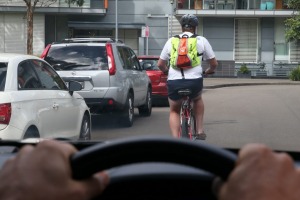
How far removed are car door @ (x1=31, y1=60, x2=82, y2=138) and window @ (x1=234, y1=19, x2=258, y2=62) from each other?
31.1 meters

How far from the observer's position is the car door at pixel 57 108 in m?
8.44

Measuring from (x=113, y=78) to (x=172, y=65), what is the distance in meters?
4.09

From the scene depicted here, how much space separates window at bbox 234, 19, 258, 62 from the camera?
39.8 meters

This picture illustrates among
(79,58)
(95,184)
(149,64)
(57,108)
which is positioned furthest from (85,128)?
(95,184)

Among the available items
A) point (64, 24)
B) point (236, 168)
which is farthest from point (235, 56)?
point (236, 168)

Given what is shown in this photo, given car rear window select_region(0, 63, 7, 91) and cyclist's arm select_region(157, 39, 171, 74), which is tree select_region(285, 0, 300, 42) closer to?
cyclist's arm select_region(157, 39, 171, 74)

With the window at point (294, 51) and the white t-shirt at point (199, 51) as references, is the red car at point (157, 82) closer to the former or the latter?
the white t-shirt at point (199, 51)

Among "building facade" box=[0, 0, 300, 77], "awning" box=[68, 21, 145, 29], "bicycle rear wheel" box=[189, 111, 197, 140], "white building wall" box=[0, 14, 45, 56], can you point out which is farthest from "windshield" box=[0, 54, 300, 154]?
"white building wall" box=[0, 14, 45, 56]

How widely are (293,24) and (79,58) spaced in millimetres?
26325

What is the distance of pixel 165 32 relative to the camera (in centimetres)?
3962

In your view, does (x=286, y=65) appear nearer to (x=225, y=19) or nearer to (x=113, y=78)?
(x=225, y=19)

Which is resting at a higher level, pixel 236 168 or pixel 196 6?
pixel 196 6

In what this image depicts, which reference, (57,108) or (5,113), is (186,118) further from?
(5,113)

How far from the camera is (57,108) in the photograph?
8656 millimetres
